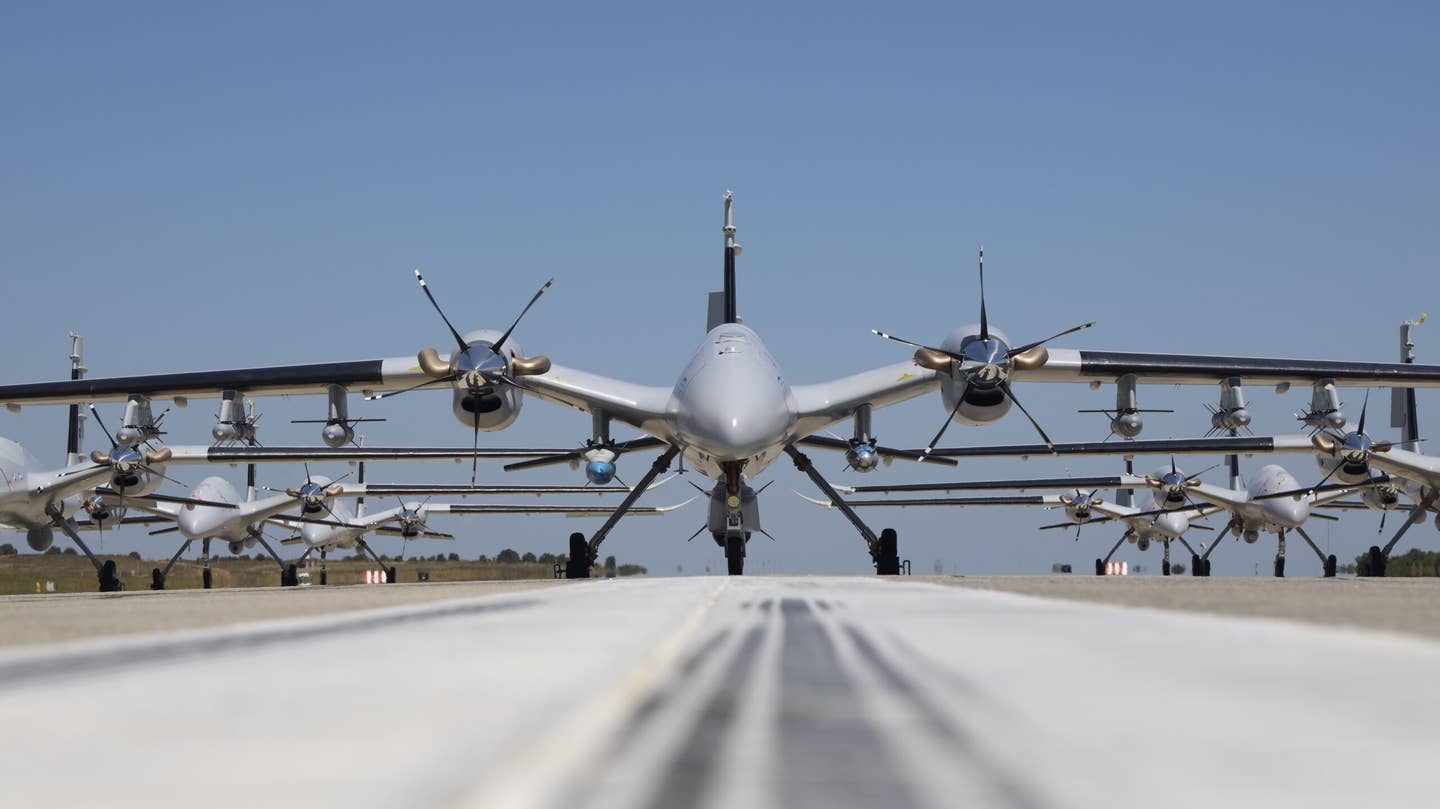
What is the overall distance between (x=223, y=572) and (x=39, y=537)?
42071 millimetres

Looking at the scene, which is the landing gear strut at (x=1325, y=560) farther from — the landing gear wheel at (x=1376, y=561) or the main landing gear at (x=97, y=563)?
the main landing gear at (x=97, y=563)

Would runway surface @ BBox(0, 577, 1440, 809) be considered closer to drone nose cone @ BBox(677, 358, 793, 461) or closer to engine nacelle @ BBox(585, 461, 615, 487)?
drone nose cone @ BBox(677, 358, 793, 461)

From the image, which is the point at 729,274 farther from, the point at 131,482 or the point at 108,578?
the point at 108,578

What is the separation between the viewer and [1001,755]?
3.03m

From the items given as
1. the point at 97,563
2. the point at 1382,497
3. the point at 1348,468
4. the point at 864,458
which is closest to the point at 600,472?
the point at 864,458

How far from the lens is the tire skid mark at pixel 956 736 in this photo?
259 cm

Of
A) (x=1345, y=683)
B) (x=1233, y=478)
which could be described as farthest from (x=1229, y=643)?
(x=1233, y=478)

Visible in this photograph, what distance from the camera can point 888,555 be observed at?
2895 cm

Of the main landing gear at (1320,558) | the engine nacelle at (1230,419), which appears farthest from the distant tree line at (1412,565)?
the engine nacelle at (1230,419)

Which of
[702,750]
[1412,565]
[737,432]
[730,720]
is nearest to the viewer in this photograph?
[702,750]

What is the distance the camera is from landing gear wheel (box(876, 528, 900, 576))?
28806 mm

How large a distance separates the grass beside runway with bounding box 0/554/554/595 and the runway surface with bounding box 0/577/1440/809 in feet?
198

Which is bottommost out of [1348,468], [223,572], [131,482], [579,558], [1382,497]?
[223,572]

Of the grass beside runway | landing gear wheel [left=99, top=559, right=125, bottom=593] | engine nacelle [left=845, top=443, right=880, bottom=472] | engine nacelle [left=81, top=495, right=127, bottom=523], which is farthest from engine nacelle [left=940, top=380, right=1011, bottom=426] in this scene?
the grass beside runway
